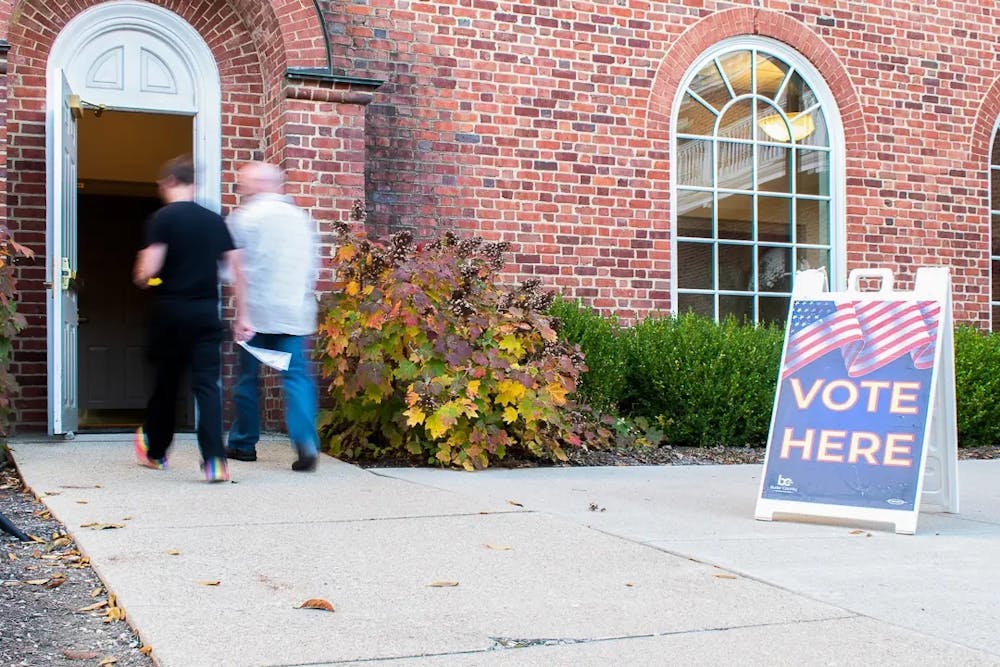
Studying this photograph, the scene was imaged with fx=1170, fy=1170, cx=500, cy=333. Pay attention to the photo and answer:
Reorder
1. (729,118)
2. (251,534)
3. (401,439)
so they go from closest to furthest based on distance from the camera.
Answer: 1. (251,534)
2. (401,439)
3. (729,118)

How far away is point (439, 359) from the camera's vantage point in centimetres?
698

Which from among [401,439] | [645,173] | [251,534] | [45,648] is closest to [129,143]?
[645,173]

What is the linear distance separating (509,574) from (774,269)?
24.2 ft

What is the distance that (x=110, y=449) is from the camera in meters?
7.23

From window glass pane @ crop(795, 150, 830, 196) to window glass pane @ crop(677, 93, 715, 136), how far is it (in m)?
0.97

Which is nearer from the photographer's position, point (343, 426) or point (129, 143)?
point (343, 426)

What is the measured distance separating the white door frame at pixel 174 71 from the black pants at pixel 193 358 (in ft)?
9.94

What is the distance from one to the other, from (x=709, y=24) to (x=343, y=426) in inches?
202

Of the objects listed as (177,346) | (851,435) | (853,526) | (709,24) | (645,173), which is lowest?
(853,526)

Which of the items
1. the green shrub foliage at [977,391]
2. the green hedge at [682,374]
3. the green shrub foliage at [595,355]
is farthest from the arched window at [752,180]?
the green shrub foliage at [595,355]

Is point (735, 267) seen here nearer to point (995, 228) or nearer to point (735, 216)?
point (735, 216)

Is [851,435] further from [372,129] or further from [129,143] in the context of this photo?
[129,143]

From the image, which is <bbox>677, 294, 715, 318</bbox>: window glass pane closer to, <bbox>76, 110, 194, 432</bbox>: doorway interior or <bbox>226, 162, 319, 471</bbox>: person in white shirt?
<bbox>226, 162, 319, 471</bbox>: person in white shirt

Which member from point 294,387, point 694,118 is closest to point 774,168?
point 694,118
